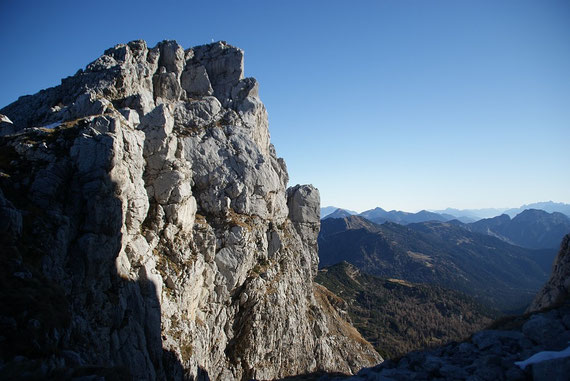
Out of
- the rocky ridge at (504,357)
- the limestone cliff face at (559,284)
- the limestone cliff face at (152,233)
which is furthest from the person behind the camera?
the limestone cliff face at (559,284)

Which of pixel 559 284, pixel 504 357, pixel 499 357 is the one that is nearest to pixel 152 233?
pixel 499 357

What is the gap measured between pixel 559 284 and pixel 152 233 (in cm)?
4441

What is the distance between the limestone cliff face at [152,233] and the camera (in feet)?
75.9

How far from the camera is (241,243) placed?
54281 millimetres

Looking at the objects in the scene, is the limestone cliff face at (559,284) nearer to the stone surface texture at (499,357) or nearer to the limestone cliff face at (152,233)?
the stone surface texture at (499,357)

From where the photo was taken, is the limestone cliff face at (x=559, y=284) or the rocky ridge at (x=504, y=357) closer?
the rocky ridge at (x=504, y=357)

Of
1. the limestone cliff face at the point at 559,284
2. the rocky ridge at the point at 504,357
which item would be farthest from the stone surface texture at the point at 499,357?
the limestone cliff face at the point at 559,284

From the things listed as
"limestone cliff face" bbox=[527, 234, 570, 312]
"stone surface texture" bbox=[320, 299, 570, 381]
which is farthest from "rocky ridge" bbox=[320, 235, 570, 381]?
"limestone cliff face" bbox=[527, 234, 570, 312]

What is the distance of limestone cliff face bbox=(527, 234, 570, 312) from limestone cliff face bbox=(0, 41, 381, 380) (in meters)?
35.3

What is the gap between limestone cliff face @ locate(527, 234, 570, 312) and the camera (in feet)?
90.5

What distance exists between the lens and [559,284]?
95.2 feet

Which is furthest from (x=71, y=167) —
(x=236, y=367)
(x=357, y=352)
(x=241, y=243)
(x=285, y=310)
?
(x=357, y=352)

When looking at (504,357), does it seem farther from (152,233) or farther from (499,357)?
(152,233)

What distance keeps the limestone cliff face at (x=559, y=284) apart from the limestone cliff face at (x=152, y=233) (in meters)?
35.3
